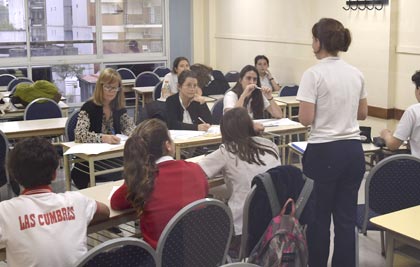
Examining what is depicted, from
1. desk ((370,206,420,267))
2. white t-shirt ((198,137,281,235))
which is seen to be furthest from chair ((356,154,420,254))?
white t-shirt ((198,137,281,235))

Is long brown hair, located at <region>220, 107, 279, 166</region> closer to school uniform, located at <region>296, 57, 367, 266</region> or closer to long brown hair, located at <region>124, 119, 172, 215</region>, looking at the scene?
school uniform, located at <region>296, 57, 367, 266</region>

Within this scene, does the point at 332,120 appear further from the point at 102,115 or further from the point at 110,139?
the point at 102,115

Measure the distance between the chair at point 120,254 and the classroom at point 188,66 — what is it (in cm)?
9

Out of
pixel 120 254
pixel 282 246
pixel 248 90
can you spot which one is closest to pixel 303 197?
pixel 282 246

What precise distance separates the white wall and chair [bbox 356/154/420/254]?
2918 mm

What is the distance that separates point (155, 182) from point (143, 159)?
131 millimetres

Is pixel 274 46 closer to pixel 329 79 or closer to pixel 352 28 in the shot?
pixel 352 28

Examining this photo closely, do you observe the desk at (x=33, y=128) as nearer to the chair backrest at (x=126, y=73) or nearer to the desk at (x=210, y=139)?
the desk at (x=210, y=139)

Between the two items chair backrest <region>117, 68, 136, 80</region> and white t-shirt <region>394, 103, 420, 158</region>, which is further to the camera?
chair backrest <region>117, 68, 136, 80</region>

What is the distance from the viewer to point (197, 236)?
98.0 inches

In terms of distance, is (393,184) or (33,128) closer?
(393,184)

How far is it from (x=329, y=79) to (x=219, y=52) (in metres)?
7.27

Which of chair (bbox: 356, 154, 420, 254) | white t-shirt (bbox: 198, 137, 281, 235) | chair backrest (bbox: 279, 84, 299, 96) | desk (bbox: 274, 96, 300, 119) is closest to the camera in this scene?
white t-shirt (bbox: 198, 137, 281, 235)

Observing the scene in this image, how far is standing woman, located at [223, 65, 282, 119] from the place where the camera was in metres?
5.14
